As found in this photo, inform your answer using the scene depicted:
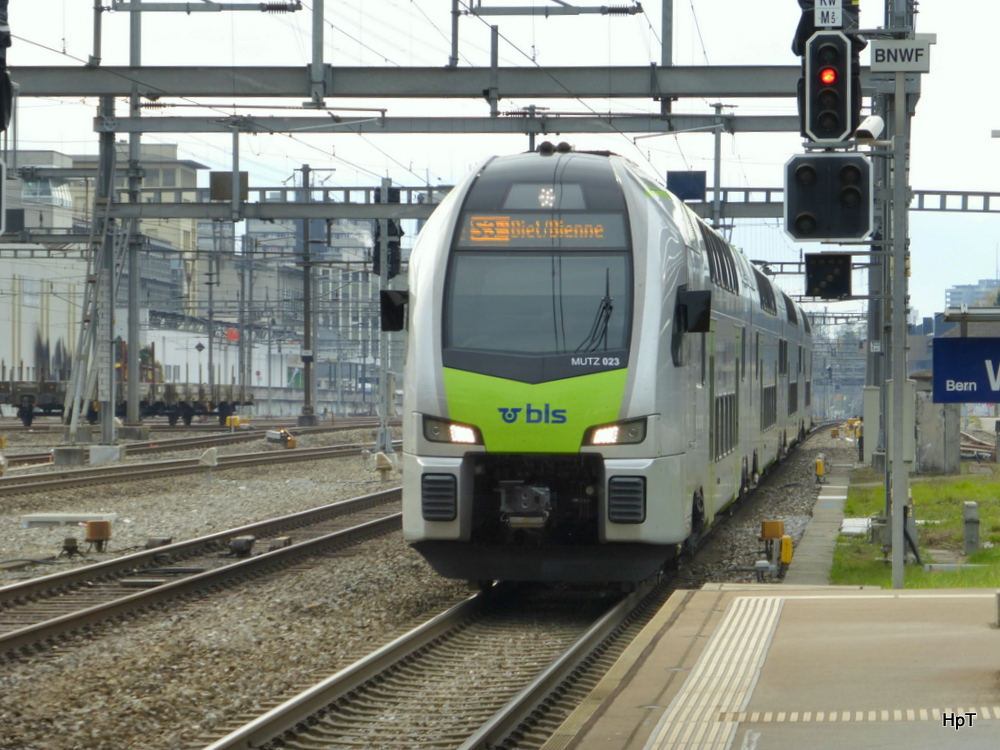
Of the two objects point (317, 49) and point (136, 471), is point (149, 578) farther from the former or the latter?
point (136, 471)

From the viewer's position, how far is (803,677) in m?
6.47

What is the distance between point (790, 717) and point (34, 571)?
940cm

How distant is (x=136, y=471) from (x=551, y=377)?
17.1 metres

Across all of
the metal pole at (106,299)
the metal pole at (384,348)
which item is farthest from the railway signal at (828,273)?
the metal pole at (106,299)

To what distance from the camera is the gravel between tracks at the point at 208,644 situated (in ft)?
23.3

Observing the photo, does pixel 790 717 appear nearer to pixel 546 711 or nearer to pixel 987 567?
pixel 546 711

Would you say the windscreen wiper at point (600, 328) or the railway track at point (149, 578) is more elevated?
the windscreen wiper at point (600, 328)

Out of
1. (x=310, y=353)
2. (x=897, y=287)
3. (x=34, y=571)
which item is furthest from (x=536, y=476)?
(x=310, y=353)

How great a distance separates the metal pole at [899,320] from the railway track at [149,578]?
222 inches

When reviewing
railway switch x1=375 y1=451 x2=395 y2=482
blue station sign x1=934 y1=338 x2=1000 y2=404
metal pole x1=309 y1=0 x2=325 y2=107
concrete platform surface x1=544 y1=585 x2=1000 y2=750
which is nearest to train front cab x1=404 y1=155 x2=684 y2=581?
concrete platform surface x1=544 y1=585 x2=1000 y2=750

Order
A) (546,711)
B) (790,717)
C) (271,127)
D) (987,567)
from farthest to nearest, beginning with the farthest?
(271,127), (987,567), (546,711), (790,717)

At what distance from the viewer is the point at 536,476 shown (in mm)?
10195

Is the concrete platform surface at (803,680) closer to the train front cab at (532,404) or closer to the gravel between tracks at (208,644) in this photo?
the train front cab at (532,404)
